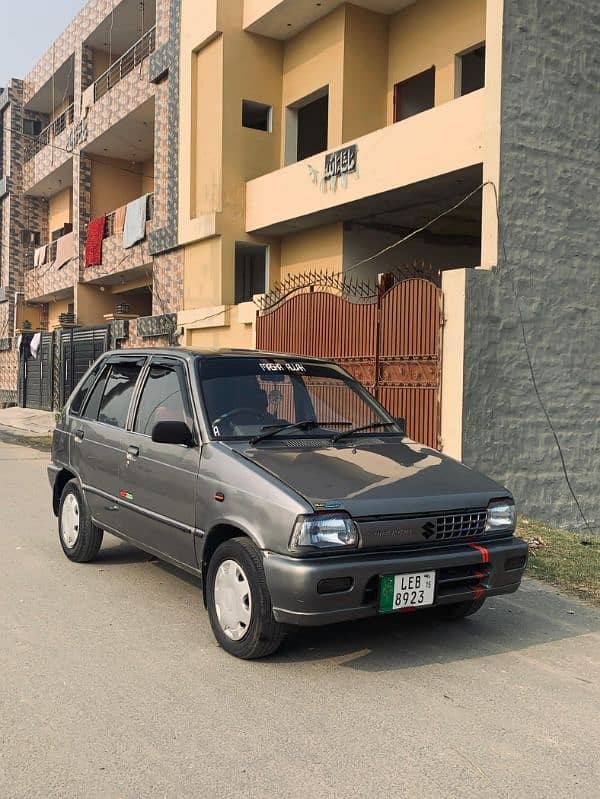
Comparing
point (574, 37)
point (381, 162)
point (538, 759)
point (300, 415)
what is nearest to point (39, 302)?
point (381, 162)

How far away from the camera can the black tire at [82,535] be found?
21.9 ft

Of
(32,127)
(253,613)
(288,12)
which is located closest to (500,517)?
(253,613)

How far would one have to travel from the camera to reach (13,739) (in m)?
3.57

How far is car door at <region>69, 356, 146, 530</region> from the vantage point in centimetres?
616

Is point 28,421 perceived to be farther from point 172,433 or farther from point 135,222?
point 172,433

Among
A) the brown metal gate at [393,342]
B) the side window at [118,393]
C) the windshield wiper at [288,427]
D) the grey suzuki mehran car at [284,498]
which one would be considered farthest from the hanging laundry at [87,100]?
the windshield wiper at [288,427]

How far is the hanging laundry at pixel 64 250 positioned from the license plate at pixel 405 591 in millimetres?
25588

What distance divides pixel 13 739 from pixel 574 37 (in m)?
11.4

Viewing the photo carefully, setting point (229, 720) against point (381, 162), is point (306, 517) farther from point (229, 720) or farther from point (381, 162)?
point (381, 162)

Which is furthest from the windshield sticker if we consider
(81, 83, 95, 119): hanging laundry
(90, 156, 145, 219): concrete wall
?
(90, 156, 145, 219): concrete wall

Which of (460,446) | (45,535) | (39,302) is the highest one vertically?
→ (39,302)

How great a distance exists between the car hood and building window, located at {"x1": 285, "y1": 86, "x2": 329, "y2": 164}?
13909 millimetres

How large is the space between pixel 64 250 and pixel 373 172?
17699 mm

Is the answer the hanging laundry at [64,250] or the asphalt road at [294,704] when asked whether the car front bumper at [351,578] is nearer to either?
the asphalt road at [294,704]
